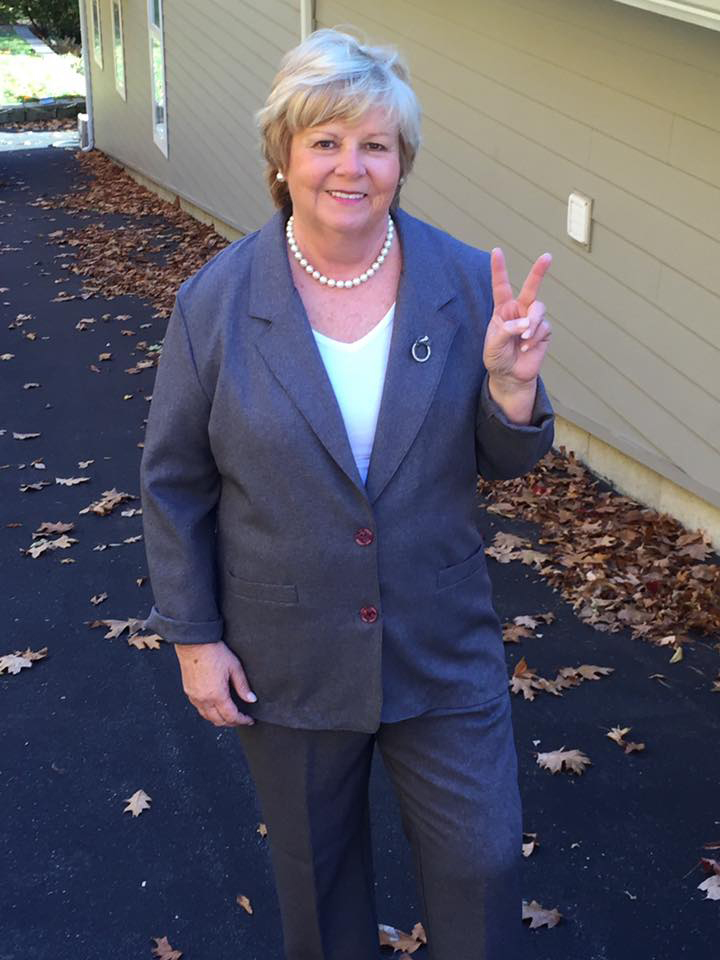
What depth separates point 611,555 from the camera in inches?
242

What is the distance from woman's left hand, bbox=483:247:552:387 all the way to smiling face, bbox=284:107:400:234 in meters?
0.29

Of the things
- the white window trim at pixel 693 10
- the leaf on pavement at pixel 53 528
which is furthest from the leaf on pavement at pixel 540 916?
the leaf on pavement at pixel 53 528

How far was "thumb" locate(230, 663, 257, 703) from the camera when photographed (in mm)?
2834

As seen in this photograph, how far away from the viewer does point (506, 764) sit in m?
2.78

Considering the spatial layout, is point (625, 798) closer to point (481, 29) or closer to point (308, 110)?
point (308, 110)

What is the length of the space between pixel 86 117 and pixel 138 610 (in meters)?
20.2

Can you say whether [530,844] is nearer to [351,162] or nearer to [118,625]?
[118,625]

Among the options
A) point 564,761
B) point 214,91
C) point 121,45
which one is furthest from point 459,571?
point 121,45

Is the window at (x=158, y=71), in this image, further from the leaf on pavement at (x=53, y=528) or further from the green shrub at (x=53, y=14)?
the green shrub at (x=53, y=14)

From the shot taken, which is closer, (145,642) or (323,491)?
(323,491)

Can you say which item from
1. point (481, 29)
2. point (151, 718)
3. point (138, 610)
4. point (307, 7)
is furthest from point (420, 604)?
point (307, 7)

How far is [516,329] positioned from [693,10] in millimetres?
2833

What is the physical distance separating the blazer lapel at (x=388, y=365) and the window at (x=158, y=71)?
579 inches

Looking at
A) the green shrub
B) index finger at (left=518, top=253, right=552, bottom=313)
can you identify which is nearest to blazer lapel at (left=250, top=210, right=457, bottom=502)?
index finger at (left=518, top=253, right=552, bottom=313)
